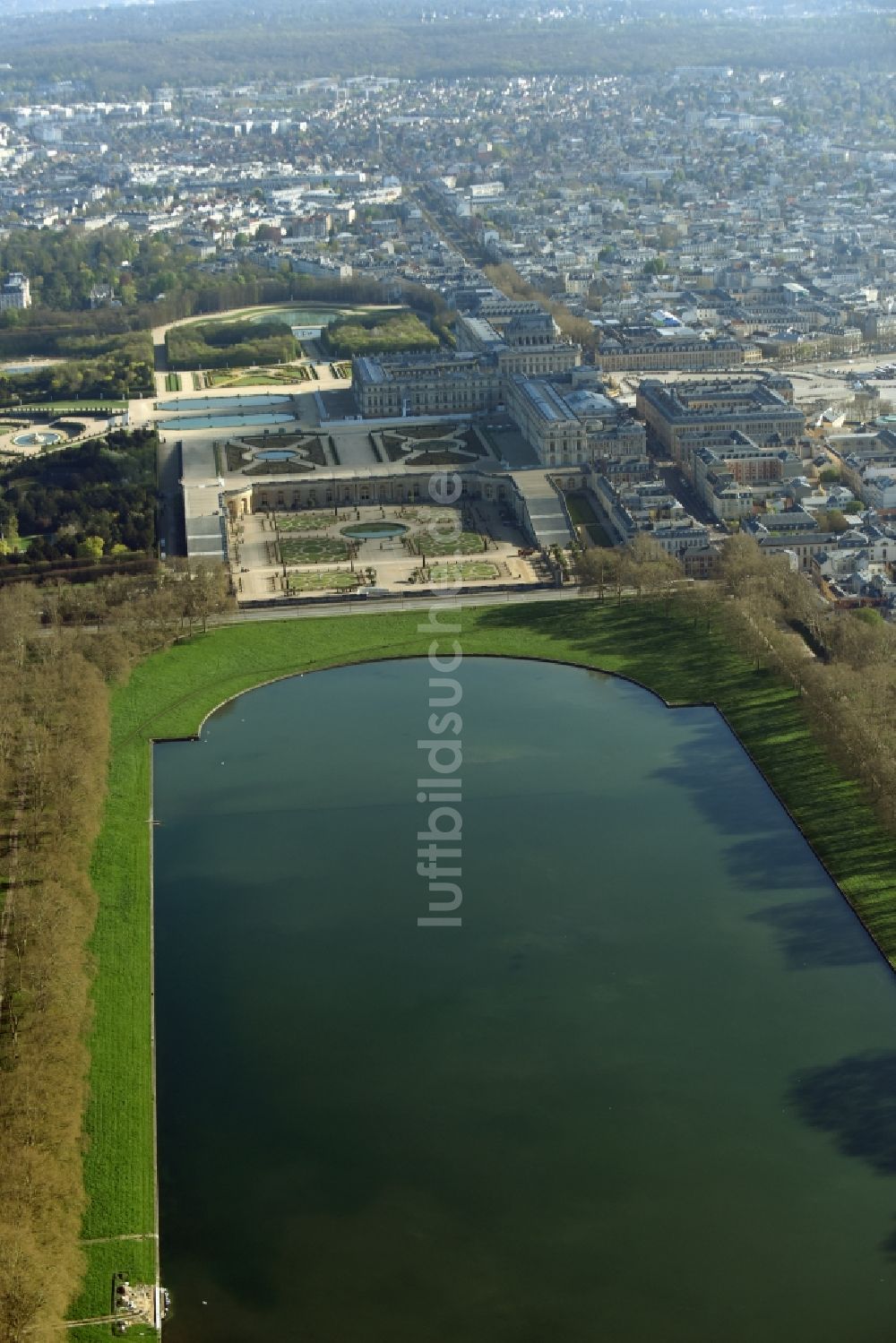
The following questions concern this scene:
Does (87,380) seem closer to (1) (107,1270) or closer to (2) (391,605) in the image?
(2) (391,605)

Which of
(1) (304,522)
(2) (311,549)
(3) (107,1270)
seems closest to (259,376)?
(1) (304,522)

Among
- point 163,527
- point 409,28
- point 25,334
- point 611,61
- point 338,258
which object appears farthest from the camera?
point 409,28

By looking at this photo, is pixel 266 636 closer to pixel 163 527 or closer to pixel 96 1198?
pixel 163 527

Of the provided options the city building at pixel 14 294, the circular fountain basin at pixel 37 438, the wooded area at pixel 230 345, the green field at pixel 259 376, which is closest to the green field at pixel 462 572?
the circular fountain basin at pixel 37 438

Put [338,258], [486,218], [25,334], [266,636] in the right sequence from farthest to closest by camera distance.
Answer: [486,218] → [338,258] → [25,334] → [266,636]

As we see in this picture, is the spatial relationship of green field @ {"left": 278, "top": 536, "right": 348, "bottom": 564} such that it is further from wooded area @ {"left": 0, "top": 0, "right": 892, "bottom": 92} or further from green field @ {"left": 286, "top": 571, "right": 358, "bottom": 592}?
wooded area @ {"left": 0, "top": 0, "right": 892, "bottom": 92}

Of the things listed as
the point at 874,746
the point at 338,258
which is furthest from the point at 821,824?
the point at 338,258
